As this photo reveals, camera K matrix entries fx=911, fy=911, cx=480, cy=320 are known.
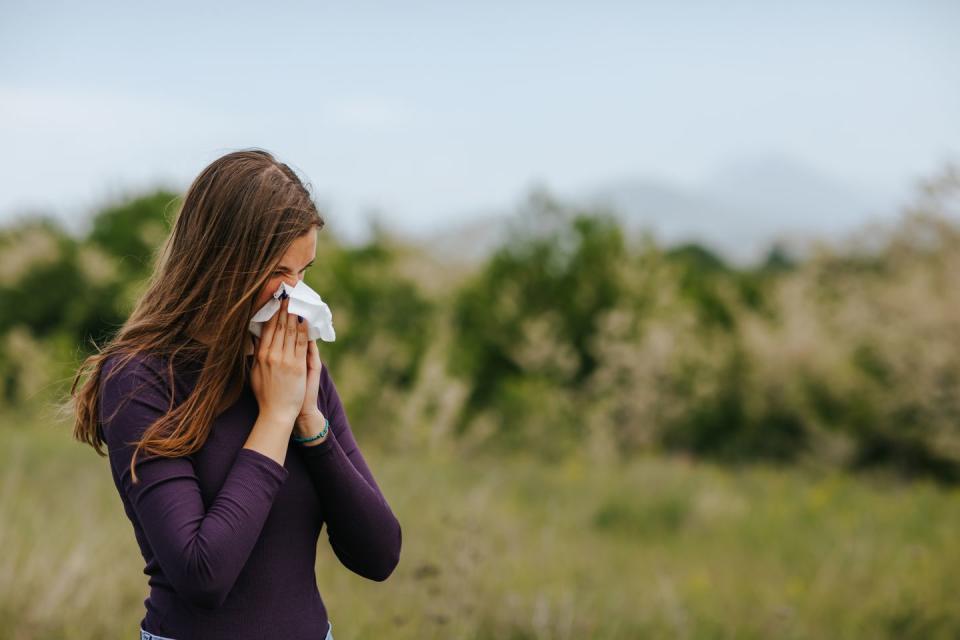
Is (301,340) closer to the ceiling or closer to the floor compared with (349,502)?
closer to the ceiling

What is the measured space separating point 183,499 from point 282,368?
0.93 ft

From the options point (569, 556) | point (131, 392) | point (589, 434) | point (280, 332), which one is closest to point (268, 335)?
point (280, 332)

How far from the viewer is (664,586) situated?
5.04m

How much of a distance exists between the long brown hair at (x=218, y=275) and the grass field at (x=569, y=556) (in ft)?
6.78

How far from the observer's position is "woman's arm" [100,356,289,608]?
154 centimetres

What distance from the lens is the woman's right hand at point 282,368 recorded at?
5.46 feet

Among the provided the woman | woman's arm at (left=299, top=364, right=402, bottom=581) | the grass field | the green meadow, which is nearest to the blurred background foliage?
the green meadow

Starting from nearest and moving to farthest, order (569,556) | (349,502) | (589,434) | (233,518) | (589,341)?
(233,518) < (349,502) < (569,556) < (589,434) < (589,341)

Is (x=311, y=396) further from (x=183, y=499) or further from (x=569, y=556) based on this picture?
(x=569, y=556)

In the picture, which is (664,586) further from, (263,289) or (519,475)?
(519,475)

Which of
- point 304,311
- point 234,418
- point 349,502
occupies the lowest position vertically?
point 349,502

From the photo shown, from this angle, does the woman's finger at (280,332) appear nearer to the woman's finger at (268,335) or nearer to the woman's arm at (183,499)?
the woman's finger at (268,335)

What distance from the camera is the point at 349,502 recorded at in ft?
5.81

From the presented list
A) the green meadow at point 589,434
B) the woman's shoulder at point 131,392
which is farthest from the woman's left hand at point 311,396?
the green meadow at point 589,434
